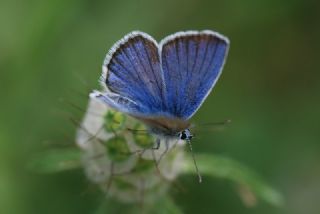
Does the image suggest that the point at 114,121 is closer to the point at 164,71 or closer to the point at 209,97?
the point at 164,71

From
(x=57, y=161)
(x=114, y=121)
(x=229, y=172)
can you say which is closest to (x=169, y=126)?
(x=114, y=121)

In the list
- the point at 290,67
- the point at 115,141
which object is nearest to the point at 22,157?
the point at 115,141

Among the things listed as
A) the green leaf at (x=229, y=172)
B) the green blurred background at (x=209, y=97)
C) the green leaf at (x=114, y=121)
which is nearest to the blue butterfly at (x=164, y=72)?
the green leaf at (x=114, y=121)

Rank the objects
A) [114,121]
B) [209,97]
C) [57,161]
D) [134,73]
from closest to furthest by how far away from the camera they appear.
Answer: [134,73] < [114,121] < [57,161] < [209,97]

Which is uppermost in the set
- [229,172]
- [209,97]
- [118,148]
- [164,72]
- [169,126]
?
[164,72]

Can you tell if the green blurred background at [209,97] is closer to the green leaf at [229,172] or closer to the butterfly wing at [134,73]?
the green leaf at [229,172]

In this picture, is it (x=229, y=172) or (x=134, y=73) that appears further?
(x=229, y=172)

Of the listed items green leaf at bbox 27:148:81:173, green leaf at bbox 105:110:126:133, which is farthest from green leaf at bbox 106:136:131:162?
green leaf at bbox 27:148:81:173
